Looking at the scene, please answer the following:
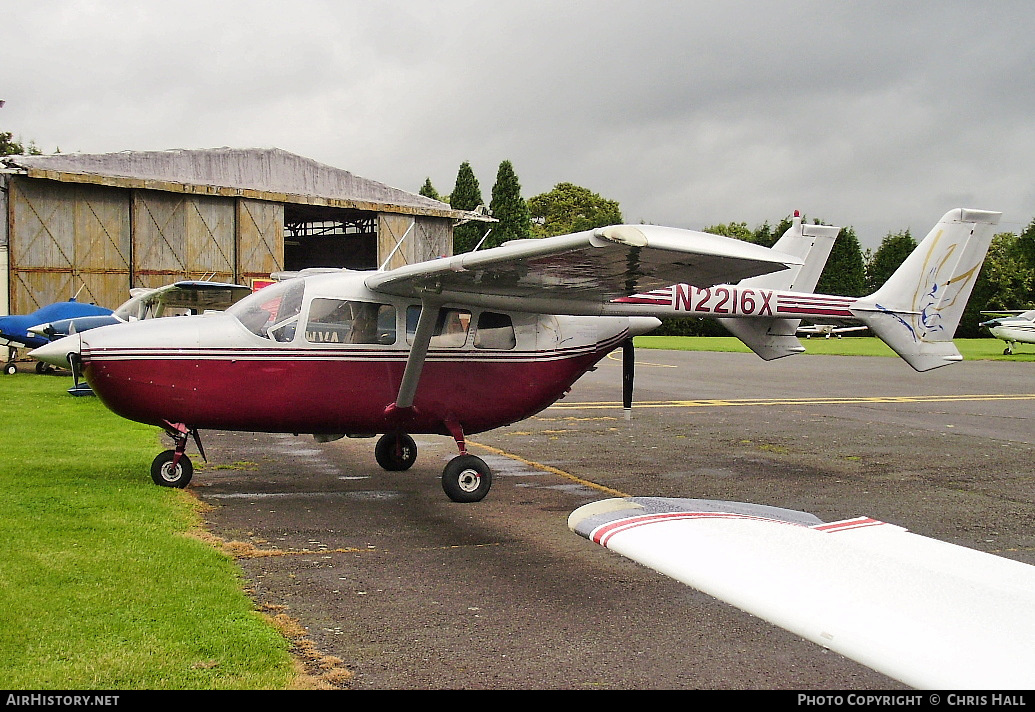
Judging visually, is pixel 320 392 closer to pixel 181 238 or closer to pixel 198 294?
pixel 198 294

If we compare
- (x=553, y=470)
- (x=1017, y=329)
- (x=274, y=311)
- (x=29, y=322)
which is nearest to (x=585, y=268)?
(x=274, y=311)

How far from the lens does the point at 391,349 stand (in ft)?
26.9

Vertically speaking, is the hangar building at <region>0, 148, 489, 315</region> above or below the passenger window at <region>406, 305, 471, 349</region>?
above

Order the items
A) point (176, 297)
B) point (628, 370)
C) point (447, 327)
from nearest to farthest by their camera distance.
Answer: point (447, 327) < point (628, 370) < point (176, 297)

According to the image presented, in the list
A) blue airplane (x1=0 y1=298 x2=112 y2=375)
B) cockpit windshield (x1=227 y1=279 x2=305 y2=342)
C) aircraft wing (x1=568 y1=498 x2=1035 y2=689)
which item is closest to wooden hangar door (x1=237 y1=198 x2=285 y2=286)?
blue airplane (x1=0 y1=298 x2=112 y2=375)

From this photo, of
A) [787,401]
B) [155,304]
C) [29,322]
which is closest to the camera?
[787,401]

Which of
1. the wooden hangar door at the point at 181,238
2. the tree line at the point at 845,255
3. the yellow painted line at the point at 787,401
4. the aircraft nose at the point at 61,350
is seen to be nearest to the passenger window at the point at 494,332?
the aircraft nose at the point at 61,350

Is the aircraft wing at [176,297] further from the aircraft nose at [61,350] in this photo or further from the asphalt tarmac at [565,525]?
the aircraft nose at [61,350]

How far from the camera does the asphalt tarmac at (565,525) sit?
13.9 ft

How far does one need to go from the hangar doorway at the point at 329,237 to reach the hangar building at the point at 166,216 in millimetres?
305

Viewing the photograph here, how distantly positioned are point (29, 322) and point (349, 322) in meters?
16.9

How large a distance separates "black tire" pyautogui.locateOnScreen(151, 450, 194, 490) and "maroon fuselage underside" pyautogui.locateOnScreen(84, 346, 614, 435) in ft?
1.53

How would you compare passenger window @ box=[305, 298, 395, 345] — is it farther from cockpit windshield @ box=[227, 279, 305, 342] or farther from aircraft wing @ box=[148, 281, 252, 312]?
aircraft wing @ box=[148, 281, 252, 312]

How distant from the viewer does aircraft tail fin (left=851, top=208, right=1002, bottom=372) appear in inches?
427
